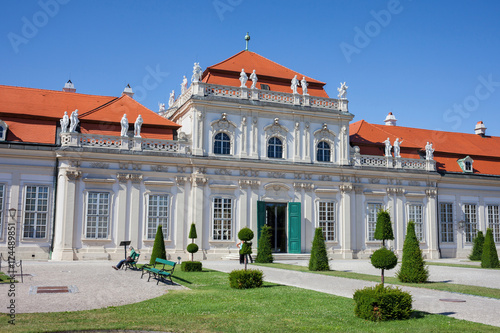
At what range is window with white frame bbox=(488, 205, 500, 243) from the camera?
39.3 m

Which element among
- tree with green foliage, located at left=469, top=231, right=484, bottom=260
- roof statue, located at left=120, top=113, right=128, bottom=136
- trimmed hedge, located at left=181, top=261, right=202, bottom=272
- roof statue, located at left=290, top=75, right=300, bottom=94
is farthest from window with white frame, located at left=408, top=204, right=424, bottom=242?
roof statue, located at left=120, top=113, right=128, bottom=136

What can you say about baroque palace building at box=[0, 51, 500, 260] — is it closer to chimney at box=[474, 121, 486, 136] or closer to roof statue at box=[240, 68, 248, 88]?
roof statue at box=[240, 68, 248, 88]

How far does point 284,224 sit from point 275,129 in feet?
20.6

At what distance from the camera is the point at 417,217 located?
36750 mm

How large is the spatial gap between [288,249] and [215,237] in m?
4.84

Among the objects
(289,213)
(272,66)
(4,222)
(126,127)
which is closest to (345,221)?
(289,213)

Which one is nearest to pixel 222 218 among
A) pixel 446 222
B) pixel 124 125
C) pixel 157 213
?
pixel 157 213

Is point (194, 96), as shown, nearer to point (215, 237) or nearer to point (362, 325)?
point (215, 237)

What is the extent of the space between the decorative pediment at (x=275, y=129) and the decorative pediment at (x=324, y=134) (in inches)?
94.7

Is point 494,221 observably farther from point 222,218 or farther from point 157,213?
point 157,213

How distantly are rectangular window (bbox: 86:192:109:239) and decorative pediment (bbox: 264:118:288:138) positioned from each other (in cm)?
1111

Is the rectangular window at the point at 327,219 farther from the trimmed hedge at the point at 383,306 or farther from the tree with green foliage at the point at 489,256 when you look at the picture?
the trimmed hedge at the point at 383,306

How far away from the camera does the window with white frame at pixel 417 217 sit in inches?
1437

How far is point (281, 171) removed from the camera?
33.1 m
